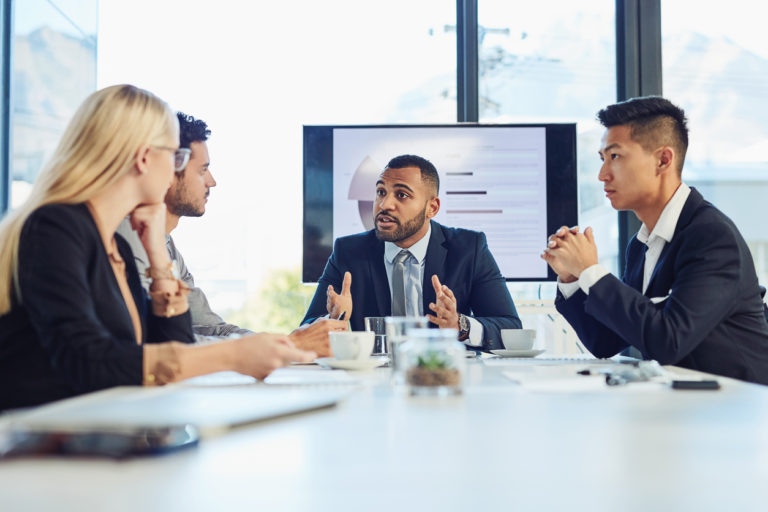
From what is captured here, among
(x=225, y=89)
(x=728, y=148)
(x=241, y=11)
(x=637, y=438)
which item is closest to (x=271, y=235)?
(x=225, y=89)

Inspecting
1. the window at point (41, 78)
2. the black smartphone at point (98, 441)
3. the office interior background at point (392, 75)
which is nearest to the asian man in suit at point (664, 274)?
the black smartphone at point (98, 441)

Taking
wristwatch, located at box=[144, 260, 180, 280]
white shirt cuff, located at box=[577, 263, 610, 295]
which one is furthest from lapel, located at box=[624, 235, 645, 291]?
wristwatch, located at box=[144, 260, 180, 280]

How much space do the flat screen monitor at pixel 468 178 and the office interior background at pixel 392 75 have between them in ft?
0.45

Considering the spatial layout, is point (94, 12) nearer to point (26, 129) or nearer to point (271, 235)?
point (26, 129)

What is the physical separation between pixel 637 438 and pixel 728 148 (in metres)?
4.04

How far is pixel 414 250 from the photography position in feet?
10.6

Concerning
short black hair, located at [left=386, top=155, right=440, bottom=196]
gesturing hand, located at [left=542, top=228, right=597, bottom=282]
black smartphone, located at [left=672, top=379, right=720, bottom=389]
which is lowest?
black smartphone, located at [left=672, top=379, right=720, bottom=389]

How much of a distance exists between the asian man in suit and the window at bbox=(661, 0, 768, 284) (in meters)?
1.99

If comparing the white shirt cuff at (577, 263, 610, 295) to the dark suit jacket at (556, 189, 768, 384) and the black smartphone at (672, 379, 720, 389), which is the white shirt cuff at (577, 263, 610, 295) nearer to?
the dark suit jacket at (556, 189, 768, 384)

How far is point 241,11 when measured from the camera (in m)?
4.51

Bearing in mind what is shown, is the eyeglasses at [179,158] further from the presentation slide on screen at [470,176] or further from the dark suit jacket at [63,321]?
Result: the presentation slide on screen at [470,176]

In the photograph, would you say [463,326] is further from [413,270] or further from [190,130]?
[190,130]

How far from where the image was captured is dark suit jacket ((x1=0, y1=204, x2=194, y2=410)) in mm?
1244

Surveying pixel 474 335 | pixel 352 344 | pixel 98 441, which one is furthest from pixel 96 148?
pixel 474 335
